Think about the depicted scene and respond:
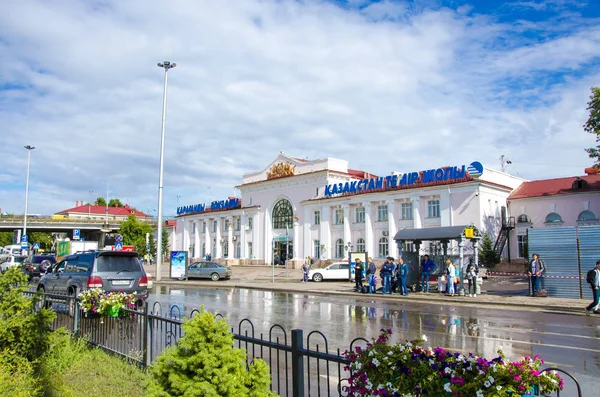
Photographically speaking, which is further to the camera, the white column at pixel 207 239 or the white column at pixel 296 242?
the white column at pixel 207 239

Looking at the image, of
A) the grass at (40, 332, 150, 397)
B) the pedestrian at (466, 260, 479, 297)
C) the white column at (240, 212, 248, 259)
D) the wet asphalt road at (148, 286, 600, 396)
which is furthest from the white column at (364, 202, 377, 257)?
the grass at (40, 332, 150, 397)

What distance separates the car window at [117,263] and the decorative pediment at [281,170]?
41.3 metres

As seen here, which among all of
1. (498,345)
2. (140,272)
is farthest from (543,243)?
(140,272)

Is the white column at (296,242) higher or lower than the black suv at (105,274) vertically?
higher

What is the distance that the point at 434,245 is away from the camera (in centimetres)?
2769

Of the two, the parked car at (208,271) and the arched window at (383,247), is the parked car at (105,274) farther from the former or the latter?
the arched window at (383,247)

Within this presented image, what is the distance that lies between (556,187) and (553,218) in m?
2.90

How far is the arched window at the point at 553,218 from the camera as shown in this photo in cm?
3975

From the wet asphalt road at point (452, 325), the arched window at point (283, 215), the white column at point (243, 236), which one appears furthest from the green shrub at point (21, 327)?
the white column at point (243, 236)

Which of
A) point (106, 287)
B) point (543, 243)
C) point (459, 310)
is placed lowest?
point (459, 310)

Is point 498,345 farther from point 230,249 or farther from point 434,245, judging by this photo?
point 230,249

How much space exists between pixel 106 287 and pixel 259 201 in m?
46.5

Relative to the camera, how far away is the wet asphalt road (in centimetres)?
938

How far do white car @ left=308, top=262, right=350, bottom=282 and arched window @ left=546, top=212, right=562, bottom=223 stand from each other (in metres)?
18.7
